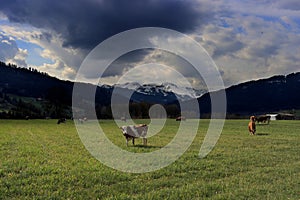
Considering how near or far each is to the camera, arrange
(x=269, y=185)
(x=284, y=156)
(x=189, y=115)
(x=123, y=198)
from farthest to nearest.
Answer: (x=189, y=115)
(x=284, y=156)
(x=269, y=185)
(x=123, y=198)

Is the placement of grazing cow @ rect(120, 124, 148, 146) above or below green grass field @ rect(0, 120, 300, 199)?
above

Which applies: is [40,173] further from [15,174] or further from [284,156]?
[284,156]

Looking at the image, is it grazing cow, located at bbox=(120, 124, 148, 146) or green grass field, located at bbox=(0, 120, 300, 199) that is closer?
green grass field, located at bbox=(0, 120, 300, 199)

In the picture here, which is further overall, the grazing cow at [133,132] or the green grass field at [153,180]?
the grazing cow at [133,132]

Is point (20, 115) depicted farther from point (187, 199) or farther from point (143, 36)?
point (187, 199)

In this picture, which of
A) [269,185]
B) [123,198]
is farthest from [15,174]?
[269,185]

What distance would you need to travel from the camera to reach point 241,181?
1128 centimetres

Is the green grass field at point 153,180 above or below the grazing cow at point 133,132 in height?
below

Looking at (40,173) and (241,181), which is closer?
(241,181)

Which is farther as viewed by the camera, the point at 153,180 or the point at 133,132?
the point at 133,132

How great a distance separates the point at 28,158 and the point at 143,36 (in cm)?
1146

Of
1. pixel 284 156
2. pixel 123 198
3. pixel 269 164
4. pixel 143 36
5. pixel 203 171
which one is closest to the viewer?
pixel 123 198

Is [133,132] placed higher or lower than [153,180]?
higher

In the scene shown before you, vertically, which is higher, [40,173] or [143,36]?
[143,36]
